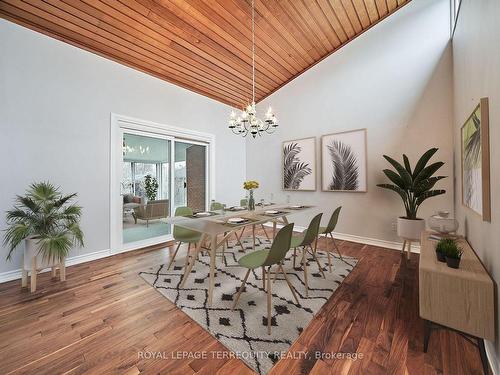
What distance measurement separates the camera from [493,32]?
4.46 feet

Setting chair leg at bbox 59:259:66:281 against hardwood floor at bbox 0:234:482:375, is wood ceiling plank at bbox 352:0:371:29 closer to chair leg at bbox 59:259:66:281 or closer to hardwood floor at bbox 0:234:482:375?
hardwood floor at bbox 0:234:482:375

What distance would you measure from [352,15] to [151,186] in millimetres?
4657

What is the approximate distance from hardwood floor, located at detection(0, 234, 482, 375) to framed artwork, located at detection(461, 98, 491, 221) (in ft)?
3.42

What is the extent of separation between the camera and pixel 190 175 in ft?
15.1

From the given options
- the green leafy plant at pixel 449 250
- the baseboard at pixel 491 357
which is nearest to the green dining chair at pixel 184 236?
the green leafy plant at pixel 449 250

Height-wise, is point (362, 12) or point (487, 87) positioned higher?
point (362, 12)

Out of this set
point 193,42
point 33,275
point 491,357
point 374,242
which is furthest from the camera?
point 374,242

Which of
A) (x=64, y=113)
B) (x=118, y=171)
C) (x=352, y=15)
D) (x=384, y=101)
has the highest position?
(x=352, y=15)

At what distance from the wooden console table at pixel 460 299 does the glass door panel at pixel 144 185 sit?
3.36m

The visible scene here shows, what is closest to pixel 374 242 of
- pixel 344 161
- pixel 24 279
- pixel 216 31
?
pixel 344 161

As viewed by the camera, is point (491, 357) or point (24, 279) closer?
point (491, 357)

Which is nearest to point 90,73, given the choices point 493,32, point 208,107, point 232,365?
point 208,107

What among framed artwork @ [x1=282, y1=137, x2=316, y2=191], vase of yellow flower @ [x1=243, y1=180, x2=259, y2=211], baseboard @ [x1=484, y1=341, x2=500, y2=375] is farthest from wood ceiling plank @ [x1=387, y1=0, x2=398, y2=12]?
baseboard @ [x1=484, y1=341, x2=500, y2=375]

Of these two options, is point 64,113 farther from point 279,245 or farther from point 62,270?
point 279,245
